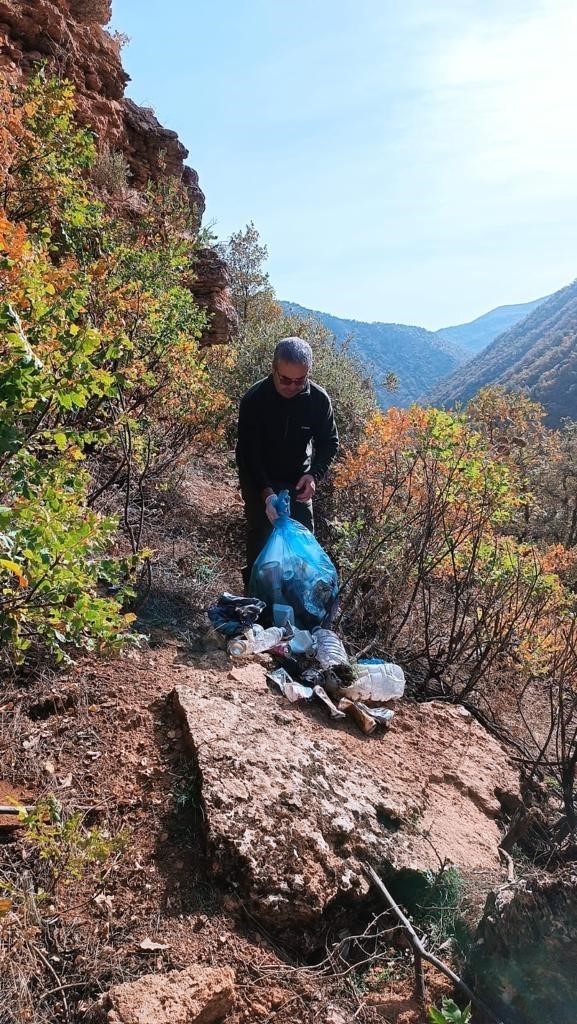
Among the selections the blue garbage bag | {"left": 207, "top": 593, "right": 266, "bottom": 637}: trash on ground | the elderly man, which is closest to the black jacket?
the elderly man

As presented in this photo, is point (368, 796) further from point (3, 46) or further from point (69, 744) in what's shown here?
point (3, 46)

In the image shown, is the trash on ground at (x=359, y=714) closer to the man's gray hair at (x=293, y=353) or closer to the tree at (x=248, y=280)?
the man's gray hair at (x=293, y=353)

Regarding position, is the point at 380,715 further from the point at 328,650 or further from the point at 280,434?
the point at 280,434

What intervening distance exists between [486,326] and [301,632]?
16728cm

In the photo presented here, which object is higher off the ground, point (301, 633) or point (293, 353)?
point (293, 353)

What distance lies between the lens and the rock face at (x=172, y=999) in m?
1.23

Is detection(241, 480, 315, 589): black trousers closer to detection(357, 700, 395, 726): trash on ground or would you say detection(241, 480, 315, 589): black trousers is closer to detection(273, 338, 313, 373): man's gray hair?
detection(273, 338, 313, 373): man's gray hair

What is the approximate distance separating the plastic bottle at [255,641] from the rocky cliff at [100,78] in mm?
4953

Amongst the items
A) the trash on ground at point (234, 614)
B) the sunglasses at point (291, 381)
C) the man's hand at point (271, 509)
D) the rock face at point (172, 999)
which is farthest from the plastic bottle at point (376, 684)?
the sunglasses at point (291, 381)

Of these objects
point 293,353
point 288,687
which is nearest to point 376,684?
point 288,687

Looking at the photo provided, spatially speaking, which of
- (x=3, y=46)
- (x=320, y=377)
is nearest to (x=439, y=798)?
(x=320, y=377)

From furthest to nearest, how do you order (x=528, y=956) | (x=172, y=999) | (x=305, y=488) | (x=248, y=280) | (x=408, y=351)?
(x=408, y=351)
(x=248, y=280)
(x=305, y=488)
(x=528, y=956)
(x=172, y=999)

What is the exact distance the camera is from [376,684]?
2791 millimetres

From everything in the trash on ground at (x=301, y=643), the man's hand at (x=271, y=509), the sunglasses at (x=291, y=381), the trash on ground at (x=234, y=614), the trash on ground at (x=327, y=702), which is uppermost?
the sunglasses at (x=291, y=381)
